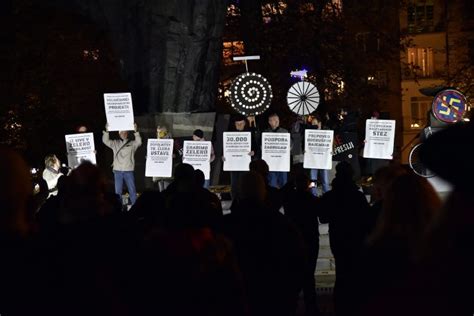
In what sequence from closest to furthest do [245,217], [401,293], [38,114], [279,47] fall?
[401,293], [245,217], [279,47], [38,114]

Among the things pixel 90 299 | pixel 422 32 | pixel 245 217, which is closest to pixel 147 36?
pixel 245 217

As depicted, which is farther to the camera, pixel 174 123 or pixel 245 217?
pixel 174 123

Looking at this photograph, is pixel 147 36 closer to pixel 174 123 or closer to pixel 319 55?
pixel 174 123

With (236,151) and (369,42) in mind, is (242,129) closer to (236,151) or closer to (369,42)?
(236,151)

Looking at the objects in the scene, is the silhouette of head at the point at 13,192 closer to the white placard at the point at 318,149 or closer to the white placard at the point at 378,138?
the white placard at the point at 318,149

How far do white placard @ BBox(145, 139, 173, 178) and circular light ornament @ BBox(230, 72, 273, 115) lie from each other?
1.91 meters

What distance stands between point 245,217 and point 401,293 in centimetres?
334

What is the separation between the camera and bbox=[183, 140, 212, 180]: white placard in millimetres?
16172

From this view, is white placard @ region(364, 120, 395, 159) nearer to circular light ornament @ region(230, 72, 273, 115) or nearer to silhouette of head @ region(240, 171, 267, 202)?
circular light ornament @ region(230, 72, 273, 115)

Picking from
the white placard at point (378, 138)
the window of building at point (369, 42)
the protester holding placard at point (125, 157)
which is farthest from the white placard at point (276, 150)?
the window of building at point (369, 42)

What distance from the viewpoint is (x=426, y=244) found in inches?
103

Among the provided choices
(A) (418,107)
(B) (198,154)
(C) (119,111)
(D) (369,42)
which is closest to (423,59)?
(A) (418,107)

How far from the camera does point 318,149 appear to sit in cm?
1634

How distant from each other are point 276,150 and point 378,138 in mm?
2245
